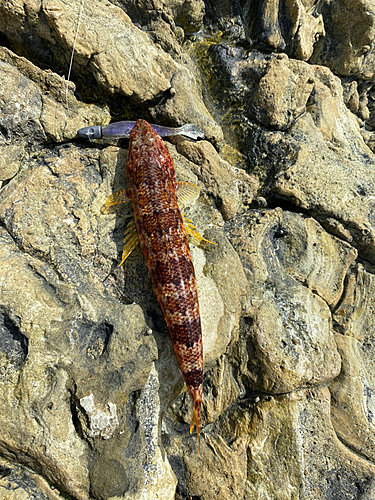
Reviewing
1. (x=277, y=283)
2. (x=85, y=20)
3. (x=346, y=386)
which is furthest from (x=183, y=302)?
(x=85, y=20)

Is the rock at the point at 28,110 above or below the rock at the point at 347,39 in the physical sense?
below

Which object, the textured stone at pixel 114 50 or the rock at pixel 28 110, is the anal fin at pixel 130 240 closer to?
the rock at pixel 28 110

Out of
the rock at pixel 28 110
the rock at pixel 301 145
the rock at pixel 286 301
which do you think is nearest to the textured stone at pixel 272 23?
the rock at pixel 301 145

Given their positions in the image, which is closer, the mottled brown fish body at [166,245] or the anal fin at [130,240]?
the mottled brown fish body at [166,245]

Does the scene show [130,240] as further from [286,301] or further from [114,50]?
[114,50]

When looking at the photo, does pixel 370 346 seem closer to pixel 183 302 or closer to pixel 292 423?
pixel 292 423

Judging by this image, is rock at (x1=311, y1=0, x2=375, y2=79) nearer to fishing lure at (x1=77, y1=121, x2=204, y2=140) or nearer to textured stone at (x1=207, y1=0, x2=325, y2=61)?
textured stone at (x1=207, y1=0, x2=325, y2=61)

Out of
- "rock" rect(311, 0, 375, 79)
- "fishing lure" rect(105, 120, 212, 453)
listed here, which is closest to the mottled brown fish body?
"fishing lure" rect(105, 120, 212, 453)
